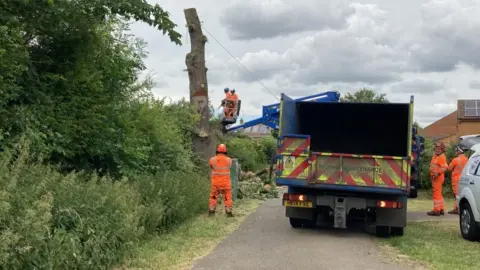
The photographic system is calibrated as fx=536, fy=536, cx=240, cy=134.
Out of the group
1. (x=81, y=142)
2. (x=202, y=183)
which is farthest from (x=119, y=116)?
(x=202, y=183)

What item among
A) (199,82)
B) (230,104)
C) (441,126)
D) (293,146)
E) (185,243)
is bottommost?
(185,243)

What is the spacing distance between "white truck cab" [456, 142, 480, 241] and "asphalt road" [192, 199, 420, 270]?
1.81m

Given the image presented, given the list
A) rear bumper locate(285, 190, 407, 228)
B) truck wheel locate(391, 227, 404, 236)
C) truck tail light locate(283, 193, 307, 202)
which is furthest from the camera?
truck tail light locate(283, 193, 307, 202)

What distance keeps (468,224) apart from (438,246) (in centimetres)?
128

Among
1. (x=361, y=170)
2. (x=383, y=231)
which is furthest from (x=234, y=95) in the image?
(x=383, y=231)

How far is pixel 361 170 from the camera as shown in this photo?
9.96 meters

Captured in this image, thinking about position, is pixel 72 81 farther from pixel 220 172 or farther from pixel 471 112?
pixel 471 112

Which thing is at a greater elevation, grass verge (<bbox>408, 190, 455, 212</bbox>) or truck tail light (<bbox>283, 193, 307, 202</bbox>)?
truck tail light (<bbox>283, 193, 307, 202</bbox>)

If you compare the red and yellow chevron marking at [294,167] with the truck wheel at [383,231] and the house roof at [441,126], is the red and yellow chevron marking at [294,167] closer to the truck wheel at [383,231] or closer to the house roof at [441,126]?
the truck wheel at [383,231]

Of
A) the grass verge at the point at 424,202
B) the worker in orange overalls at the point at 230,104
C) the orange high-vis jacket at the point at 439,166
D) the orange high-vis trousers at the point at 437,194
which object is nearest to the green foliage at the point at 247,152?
the worker in orange overalls at the point at 230,104

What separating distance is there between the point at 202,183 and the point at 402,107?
5085 mm

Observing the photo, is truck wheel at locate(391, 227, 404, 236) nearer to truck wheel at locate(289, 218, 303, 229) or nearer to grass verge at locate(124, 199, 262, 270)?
truck wheel at locate(289, 218, 303, 229)

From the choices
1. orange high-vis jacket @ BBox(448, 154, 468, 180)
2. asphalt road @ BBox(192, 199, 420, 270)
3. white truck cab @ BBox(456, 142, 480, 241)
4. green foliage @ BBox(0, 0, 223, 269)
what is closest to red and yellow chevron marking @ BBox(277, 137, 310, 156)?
asphalt road @ BBox(192, 199, 420, 270)

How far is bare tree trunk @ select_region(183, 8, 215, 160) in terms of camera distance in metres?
16.6
